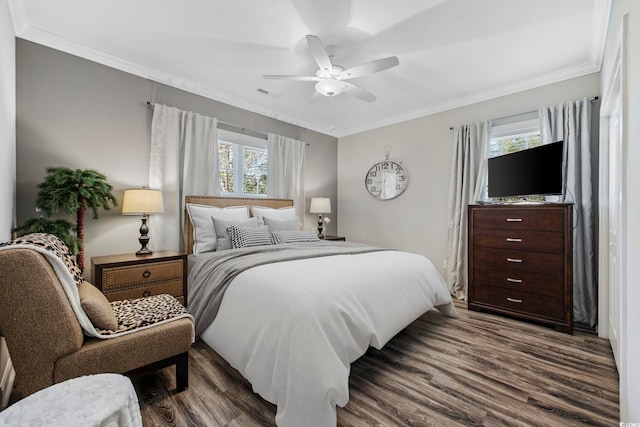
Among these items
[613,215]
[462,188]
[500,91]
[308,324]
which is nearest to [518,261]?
[613,215]

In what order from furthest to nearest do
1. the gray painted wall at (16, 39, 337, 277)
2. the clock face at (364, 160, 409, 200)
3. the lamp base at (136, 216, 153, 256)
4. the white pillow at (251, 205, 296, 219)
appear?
the clock face at (364, 160, 409, 200)
the white pillow at (251, 205, 296, 219)
the lamp base at (136, 216, 153, 256)
the gray painted wall at (16, 39, 337, 277)

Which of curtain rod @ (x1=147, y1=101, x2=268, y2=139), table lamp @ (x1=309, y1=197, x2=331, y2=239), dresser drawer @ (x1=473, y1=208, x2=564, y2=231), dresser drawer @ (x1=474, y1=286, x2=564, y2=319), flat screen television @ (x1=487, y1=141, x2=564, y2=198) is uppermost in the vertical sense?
curtain rod @ (x1=147, y1=101, x2=268, y2=139)

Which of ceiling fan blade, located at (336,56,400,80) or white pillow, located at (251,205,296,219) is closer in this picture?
ceiling fan blade, located at (336,56,400,80)

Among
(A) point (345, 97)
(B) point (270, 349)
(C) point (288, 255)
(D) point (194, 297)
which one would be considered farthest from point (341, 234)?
(B) point (270, 349)

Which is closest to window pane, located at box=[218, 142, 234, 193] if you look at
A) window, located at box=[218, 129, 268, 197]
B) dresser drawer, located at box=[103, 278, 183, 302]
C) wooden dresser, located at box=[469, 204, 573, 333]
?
window, located at box=[218, 129, 268, 197]

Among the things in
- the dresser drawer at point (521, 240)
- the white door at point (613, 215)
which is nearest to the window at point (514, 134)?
the white door at point (613, 215)

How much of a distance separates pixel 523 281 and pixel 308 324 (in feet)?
8.44

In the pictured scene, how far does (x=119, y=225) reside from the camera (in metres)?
2.88

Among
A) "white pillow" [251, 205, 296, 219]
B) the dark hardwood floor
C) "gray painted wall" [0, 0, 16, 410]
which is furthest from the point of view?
"white pillow" [251, 205, 296, 219]

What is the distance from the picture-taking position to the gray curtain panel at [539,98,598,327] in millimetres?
2799

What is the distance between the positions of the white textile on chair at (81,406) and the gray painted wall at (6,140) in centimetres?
120

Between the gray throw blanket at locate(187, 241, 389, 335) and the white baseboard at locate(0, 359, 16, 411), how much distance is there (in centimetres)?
103

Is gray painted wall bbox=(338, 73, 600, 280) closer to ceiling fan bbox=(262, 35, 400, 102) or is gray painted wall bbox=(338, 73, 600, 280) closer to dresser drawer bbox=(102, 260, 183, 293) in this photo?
ceiling fan bbox=(262, 35, 400, 102)

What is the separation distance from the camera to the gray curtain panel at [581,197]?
2799 millimetres
